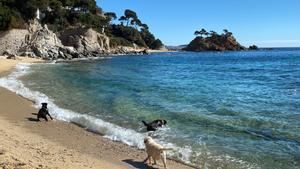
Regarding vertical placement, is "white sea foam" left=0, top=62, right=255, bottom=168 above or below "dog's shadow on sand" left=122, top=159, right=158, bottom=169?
above

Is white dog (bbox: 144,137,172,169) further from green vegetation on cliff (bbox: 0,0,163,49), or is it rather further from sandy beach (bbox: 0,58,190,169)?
green vegetation on cliff (bbox: 0,0,163,49)

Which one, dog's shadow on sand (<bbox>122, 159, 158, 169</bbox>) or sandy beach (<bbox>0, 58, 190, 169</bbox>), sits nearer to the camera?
sandy beach (<bbox>0, 58, 190, 169</bbox>)

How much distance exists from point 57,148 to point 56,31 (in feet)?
337

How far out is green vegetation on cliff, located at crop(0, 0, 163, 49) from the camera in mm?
90688

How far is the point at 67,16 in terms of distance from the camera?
120 m

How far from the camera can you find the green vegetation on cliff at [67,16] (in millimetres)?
90688

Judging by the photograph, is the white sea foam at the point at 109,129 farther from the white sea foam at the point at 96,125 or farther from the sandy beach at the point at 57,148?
the sandy beach at the point at 57,148

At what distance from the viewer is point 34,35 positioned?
8800 cm

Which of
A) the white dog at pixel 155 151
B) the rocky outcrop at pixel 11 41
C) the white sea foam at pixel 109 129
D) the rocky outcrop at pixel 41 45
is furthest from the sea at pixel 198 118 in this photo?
the rocky outcrop at pixel 41 45

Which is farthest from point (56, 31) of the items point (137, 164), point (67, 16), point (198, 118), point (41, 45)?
point (137, 164)

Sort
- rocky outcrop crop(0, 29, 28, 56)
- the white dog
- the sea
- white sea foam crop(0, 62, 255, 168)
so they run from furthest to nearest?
rocky outcrop crop(0, 29, 28, 56)
white sea foam crop(0, 62, 255, 168)
the sea
the white dog

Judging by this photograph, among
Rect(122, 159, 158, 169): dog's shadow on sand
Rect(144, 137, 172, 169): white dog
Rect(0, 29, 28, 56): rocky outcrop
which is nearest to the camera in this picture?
Rect(144, 137, 172, 169): white dog

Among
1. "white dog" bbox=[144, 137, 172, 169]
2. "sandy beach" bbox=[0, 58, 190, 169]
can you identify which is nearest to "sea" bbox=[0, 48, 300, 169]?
"sandy beach" bbox=[0, 58, 190, 169]

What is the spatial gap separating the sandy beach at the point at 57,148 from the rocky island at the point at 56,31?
5782 cm
